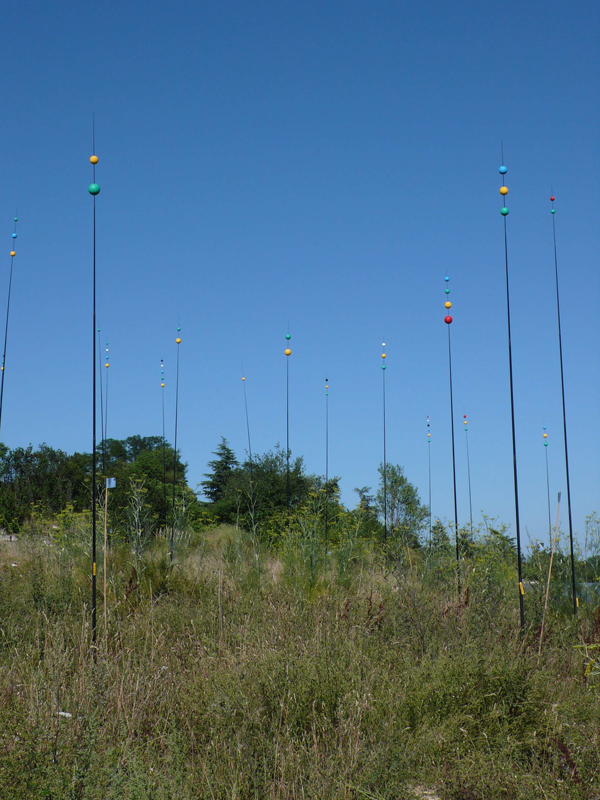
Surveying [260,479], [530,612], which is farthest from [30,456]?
[530,612]

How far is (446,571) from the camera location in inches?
333

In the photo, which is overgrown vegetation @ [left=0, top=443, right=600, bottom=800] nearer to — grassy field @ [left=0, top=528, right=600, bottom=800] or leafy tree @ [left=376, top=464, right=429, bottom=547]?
grassy field @ [left=0, top=528, right=600, bottom=800]

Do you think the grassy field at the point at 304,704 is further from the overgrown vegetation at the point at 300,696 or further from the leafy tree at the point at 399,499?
the leafy tree at the point at 399,499

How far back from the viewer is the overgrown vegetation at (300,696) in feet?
11.8

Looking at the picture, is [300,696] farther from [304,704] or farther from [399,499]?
[399,499]

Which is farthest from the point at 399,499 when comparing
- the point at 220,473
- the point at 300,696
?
the point at 300,696

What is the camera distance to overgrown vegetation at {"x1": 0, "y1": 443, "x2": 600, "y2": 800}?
3605mm

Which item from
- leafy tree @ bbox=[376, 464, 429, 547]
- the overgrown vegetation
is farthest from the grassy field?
leafy tree @ bbox=[376, 464, 429, 547]

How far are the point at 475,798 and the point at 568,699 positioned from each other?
1.38 m

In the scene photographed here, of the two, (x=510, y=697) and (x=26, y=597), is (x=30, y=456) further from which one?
(x=510, y=697)

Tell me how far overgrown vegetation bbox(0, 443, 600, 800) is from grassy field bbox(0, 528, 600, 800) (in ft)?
0.05

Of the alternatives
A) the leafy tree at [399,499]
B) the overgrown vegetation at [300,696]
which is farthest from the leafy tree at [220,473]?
the overgrown vegetation at [300,696]

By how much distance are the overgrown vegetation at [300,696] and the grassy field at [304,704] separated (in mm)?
16

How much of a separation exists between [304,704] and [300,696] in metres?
0.06
